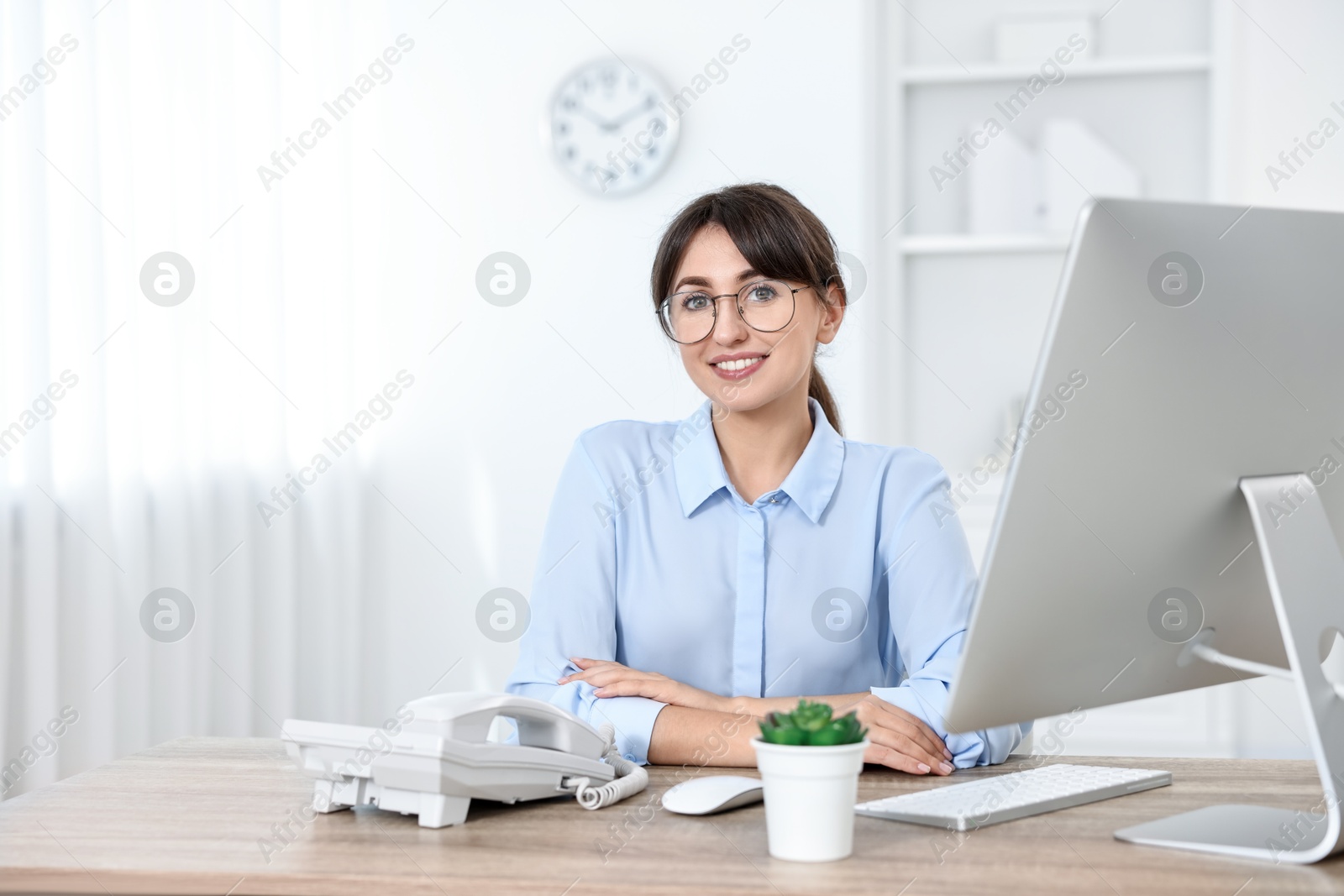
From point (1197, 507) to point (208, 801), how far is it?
37.2 inches

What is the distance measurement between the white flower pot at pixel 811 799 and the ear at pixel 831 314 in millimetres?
959

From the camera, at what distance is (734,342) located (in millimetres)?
1689

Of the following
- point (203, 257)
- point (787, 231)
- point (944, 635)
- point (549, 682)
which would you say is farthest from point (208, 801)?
point (203, 257)

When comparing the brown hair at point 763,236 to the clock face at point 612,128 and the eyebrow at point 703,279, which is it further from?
the clock face at point 612,128

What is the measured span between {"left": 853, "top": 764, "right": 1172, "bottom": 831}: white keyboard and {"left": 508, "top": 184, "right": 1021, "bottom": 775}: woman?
328 millimetres

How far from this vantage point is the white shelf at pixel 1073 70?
3.50 m

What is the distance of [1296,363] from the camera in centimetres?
98

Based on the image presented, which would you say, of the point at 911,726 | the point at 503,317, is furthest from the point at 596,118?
the point at 911,726

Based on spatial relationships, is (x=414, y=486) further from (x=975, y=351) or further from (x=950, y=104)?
(x=950, y=104)

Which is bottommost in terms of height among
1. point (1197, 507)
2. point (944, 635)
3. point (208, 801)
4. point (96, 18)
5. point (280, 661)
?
point (280, 661)

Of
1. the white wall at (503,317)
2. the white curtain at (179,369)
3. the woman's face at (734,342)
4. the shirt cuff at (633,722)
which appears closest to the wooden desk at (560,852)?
the shirt cuff at (633,722)

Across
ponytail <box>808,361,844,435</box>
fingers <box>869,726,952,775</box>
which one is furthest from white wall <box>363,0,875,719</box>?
fingers <box>869,726,952,775</box>

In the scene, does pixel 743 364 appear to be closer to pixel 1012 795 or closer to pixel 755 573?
pixel 755 573

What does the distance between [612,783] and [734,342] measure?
725 millimetres
